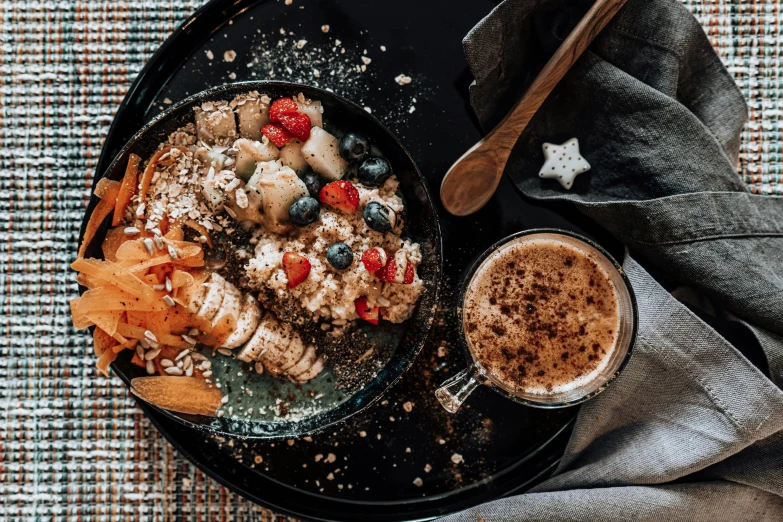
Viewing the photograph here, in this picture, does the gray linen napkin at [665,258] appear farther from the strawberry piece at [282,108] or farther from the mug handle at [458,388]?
the strawberry piece at [282,108]

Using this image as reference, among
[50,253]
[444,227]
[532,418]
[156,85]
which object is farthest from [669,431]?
[50,253]

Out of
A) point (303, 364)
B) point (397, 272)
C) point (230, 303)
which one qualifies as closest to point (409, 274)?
point (397, 272)

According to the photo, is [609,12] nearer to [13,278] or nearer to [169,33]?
[169,33]

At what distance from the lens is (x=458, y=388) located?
1.90 metres

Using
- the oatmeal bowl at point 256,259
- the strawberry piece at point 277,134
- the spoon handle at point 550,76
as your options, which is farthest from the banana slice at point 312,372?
the spoon handle at point 550,76

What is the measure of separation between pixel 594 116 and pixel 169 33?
1.31 m

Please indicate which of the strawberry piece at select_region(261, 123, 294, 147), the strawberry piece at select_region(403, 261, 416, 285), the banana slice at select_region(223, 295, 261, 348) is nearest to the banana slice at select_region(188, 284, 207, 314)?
the banana slice at select_region(223, 295, 261, 348)

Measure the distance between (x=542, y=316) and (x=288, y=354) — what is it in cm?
72

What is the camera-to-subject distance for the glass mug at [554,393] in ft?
6.14

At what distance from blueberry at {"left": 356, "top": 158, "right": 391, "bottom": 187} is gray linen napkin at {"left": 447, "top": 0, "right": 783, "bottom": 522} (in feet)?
1.06

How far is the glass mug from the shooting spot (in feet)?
6.14

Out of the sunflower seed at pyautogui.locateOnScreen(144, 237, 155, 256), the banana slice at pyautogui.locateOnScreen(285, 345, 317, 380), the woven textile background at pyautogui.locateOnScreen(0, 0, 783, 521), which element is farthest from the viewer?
the woven textile background at pyautogui.locateOnScreen(0, 0, 783, 521)

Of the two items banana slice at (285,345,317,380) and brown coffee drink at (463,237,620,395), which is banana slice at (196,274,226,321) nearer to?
banana slice at (285,345,317,380)

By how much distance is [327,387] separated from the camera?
198cm
